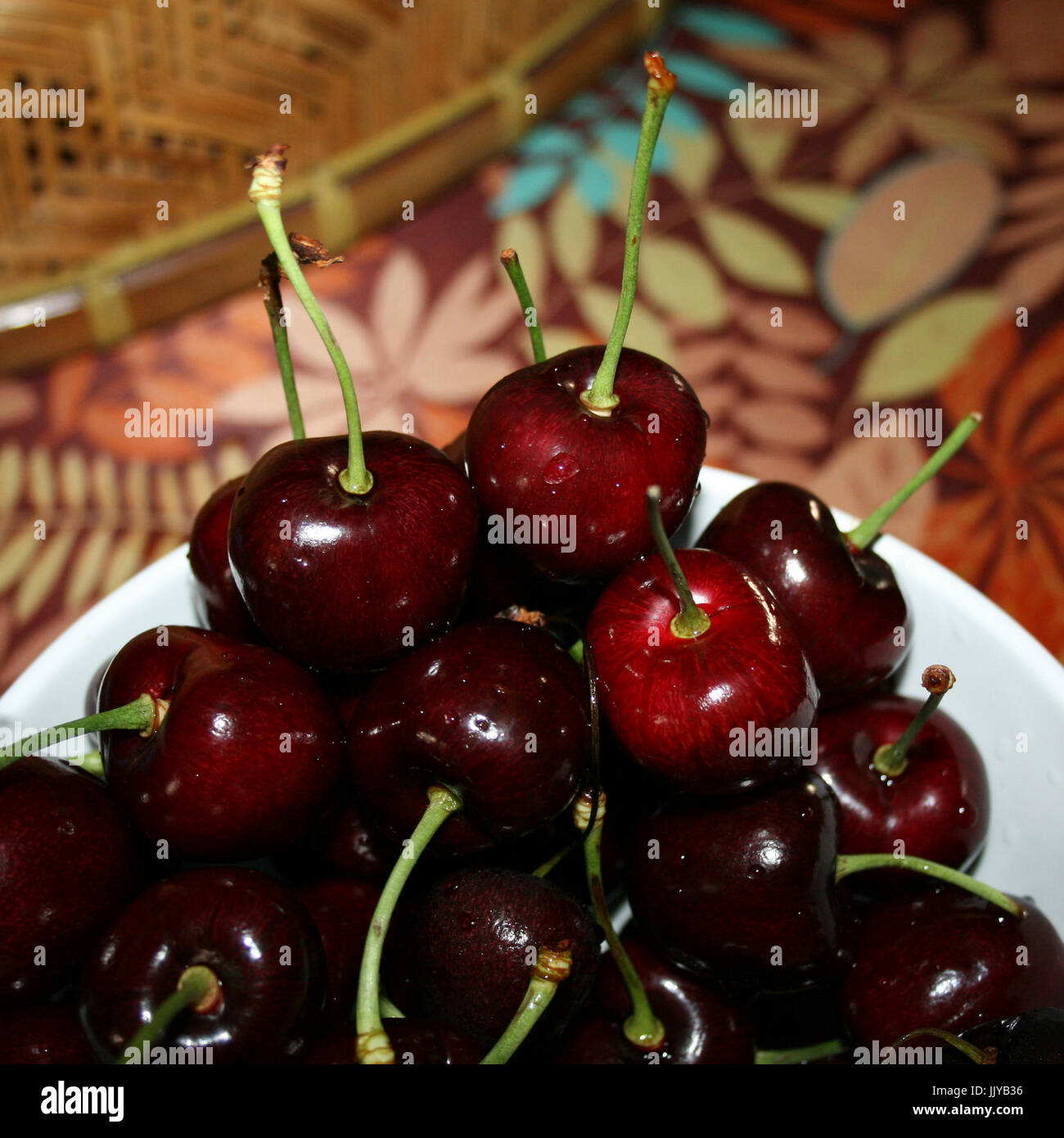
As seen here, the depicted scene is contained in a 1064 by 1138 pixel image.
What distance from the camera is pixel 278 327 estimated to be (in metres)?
0.65

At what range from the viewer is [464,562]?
0.59 m

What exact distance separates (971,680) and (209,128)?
98 centimetres

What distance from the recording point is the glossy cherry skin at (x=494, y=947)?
1.82 ft

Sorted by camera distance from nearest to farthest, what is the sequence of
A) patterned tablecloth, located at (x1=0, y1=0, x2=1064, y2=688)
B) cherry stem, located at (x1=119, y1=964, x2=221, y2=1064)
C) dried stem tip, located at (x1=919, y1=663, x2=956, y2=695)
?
cherry stem, located at (x1=119, y1=964, x2=221, y2=1064)
dried stem tip, located at (x1=919, y1=663, x2=956, y2=695)
patterned tablecloth, located at (x1=0, y1=0, x2=1064, y2=688)

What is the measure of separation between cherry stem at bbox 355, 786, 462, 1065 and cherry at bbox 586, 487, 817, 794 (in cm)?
10

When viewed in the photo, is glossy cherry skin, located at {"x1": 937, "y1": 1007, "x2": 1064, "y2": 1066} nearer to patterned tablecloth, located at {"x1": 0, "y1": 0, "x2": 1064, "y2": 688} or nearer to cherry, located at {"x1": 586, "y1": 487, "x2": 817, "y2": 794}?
cherry, located at {"x1": 586, "y1": 487, "x2": 817, "y2": 794}

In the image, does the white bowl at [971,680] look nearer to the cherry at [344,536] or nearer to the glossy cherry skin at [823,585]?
the glossy cherry skin at [823,585]

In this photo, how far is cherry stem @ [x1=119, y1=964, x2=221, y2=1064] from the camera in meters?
0.49

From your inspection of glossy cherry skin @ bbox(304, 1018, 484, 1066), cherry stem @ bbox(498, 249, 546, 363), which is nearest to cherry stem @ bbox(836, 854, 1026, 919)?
glossy cherry skin @ bbox(304, 1018, 484, 1066)

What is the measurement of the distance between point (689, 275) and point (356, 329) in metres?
0.38

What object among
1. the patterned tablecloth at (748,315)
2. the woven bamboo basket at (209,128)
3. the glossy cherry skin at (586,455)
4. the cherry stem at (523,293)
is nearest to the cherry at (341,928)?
the glossy cherry skin at (586,455)

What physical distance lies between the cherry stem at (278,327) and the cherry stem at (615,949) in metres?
0.27

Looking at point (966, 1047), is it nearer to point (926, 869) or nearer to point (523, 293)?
point (926, 869)
